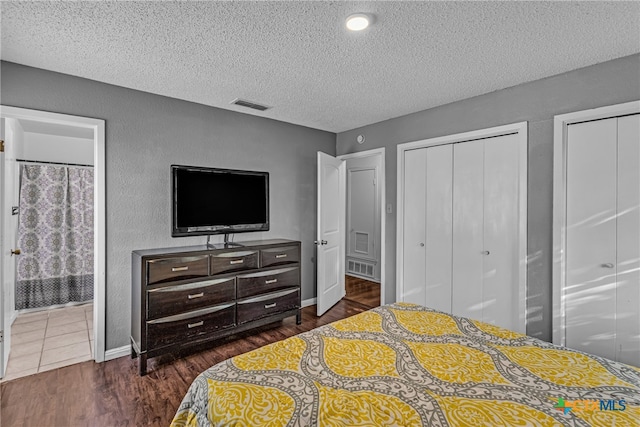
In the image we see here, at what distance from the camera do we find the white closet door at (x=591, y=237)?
2.39m

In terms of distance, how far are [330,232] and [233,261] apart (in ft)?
4.87

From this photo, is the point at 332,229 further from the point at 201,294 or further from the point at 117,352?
the point at 117,352

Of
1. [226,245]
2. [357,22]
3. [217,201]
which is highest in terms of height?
[357,22]

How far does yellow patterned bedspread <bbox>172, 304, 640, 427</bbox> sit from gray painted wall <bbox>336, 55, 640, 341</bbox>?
1212mm

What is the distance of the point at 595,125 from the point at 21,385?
4.74m

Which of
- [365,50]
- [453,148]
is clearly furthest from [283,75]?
[453,148]

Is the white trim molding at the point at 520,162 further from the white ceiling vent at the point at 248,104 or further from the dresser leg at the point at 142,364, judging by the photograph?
the dresser leg at the point at 142,364

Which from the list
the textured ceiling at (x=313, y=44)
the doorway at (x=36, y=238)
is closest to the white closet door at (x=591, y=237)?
the textured ceiling at (x=313, y=44)

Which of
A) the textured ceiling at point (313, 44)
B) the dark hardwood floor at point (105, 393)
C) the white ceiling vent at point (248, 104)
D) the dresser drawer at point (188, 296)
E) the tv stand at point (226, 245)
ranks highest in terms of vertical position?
the white ceiling vent at point (248, 104)

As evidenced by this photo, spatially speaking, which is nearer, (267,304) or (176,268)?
(176,268)

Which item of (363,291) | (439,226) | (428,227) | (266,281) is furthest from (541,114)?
(363,291)

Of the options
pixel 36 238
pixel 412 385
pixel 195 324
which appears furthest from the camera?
pixel 36 238

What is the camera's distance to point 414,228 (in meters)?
3.71

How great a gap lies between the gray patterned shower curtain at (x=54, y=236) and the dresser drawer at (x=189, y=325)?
242cm
